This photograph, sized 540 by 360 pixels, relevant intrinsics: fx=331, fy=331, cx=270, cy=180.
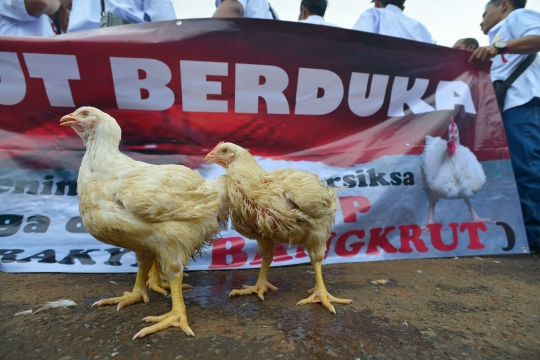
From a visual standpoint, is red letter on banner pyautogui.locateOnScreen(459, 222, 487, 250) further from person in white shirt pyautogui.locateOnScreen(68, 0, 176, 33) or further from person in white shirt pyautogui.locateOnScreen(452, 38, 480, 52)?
person in white shirt pyautogui.locateOnScreen(68, 0, 176, 33)

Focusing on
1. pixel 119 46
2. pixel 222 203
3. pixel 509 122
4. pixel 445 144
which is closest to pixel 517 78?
pixel 509 122

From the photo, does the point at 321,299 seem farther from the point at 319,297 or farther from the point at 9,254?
the point at 9,254

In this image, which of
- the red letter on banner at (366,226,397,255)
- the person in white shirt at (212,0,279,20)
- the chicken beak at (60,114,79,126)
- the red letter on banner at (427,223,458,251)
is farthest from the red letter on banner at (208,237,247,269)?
the person in white shirt at (212,0,279,20)

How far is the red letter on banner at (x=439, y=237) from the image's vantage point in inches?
148

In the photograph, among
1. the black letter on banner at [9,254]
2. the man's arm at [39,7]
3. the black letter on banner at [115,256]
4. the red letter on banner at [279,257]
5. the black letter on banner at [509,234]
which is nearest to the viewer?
the black letter on banner at [9,254]

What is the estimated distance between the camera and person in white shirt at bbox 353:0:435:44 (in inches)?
166

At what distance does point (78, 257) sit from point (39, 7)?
2.52m

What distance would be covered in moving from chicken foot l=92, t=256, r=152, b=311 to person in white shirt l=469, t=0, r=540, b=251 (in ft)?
13.8

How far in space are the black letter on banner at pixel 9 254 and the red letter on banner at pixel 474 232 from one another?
15.2 feet

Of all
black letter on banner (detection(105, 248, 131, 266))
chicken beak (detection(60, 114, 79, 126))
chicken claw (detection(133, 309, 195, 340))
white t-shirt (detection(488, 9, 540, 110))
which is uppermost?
white t-shirt (detection(488, 9, 540, 110))

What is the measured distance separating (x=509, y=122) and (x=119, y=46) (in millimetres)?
4649

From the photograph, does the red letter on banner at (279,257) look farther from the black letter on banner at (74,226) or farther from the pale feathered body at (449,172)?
the pale feathered body at (449,172)

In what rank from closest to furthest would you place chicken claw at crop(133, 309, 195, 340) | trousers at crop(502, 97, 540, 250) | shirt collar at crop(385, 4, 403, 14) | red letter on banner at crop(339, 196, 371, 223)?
chicken claw at crop(133, 309, 195, 340) < red letter on banner at crop(339, 196, 371, 223) < trousers at crop(502, 97, 540, 250) < shirt collar at crop(385, 4, 403, 14)

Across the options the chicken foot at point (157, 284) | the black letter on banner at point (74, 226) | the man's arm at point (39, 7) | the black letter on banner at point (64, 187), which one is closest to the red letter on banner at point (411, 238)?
the chicken foot at point (157, 284)
